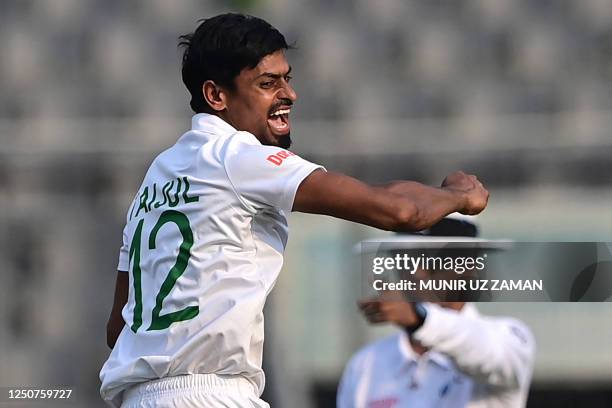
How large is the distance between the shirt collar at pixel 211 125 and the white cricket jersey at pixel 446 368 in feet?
3.91

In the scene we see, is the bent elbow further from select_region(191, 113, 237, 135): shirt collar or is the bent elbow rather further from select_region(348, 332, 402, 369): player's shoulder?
select_region(348, 332, 402, 369): player's shoulder

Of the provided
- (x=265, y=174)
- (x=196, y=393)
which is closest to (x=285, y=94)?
(x=265, y=174)

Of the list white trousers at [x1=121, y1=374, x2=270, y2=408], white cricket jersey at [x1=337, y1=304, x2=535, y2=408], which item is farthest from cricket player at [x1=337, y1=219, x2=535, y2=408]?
white trousers at [x1=121, y1=374, x2=270, y2=408]

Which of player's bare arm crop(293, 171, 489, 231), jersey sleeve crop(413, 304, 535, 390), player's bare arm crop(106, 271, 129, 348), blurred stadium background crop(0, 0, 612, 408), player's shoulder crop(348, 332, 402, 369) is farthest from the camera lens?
blurred stadium background crop(0, 0, 612, 408)

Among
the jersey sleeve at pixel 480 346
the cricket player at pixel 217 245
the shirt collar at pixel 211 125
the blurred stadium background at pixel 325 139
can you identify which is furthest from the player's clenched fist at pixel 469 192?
the blurred stadium background at pixel 325 139

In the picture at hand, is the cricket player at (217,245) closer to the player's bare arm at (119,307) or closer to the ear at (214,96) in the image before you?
the ear at (214,96)

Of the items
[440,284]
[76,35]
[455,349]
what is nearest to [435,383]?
[455,349]

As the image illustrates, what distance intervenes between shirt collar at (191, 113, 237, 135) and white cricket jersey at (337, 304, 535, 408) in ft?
3.91

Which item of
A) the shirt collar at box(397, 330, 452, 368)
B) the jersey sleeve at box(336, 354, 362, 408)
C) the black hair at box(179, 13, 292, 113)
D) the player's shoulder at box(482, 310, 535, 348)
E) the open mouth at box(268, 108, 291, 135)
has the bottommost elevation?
the jersey sleeve at box(336, 354, 362, 408)

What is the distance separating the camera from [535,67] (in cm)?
348

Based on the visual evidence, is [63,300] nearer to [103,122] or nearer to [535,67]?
[103,122]

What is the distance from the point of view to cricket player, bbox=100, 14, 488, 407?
5.24 feet

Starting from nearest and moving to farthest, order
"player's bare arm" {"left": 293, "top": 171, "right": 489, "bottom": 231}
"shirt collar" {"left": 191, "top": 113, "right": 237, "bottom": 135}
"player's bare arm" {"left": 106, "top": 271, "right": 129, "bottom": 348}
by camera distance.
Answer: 1. "player's bare arm" {"left": 293, "top": 171, "right": 489, "bottom": 231}
2. "shirt collar" {"left": 191, "top": 113, "right": 237, "bottom": 135}
3. "player's bare arm" {"left": 106, "top": 271, "right": 129, "bottom": 348}

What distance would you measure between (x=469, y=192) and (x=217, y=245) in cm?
37
